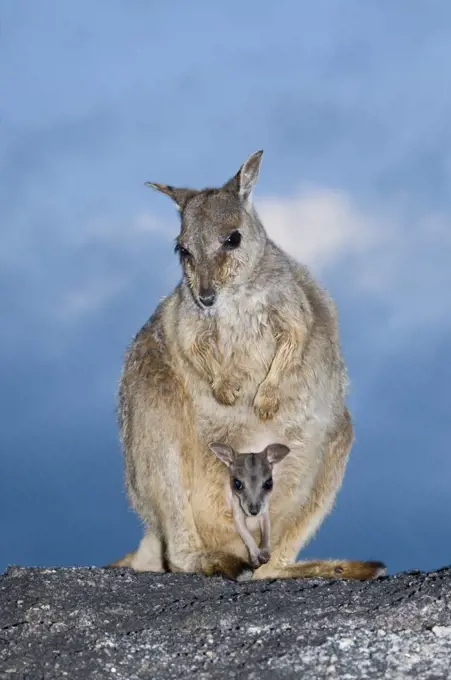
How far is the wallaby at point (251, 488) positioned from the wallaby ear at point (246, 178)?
2.18 m

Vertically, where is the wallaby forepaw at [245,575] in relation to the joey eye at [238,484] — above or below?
below

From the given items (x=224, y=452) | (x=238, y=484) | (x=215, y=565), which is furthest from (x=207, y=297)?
(x=215, y=565)

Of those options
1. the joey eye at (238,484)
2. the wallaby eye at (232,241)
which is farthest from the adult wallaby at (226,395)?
the joey eye at (238,484)

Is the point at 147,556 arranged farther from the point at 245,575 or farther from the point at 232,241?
the point at 232,241

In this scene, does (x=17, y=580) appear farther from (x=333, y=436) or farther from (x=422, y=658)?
(x=422, y=658)

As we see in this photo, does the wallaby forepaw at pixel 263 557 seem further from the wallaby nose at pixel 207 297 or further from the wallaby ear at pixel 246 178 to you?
the wallaby ear at pixel 246 178

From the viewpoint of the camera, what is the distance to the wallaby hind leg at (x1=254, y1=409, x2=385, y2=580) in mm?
9688

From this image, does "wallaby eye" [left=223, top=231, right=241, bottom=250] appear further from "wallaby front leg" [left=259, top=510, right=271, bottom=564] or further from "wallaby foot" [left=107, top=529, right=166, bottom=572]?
"wallaby foot" [left=107, top=529, right=166, bottom=572]

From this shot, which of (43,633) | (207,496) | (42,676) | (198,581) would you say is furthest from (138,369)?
(42,676)

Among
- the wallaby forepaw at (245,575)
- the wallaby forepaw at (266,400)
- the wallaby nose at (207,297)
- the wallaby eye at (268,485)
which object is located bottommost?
the wallaby forepaw at (245,575)

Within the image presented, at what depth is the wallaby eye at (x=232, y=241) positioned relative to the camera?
959cm

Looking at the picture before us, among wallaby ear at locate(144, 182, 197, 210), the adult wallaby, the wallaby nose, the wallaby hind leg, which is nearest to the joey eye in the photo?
the adult wallaby

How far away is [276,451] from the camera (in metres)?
9.88

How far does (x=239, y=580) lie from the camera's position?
945 centimetres
